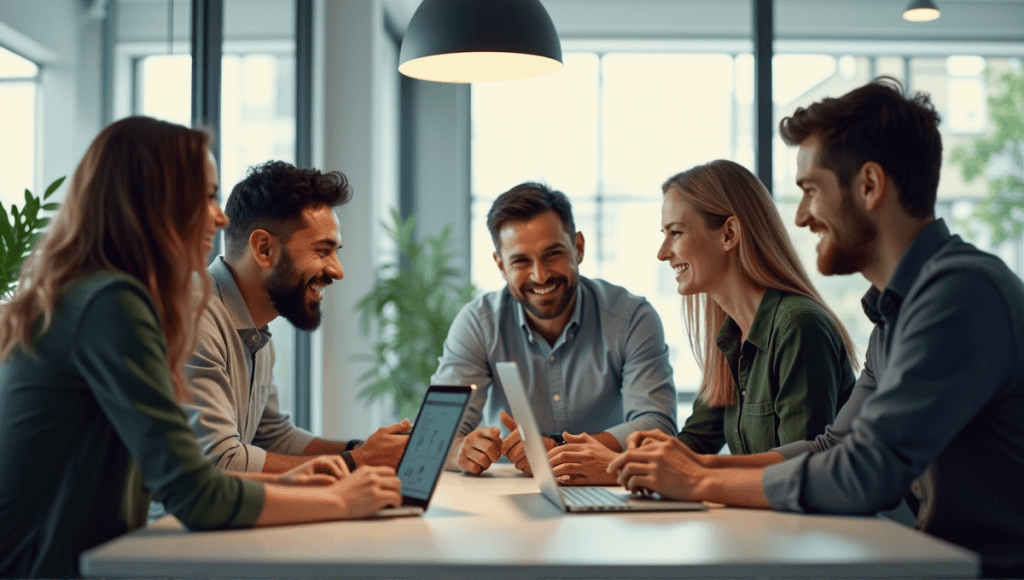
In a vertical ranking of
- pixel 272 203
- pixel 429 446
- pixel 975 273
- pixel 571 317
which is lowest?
pixel 429 446

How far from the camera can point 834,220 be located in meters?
1.62

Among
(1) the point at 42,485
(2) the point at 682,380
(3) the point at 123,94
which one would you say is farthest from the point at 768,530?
(2) the point at 682,380

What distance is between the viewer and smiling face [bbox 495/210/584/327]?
8.99ft

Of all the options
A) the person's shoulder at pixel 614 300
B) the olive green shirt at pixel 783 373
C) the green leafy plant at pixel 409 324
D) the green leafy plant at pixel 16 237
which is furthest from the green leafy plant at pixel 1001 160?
the green leafy plant at pixel 16 237

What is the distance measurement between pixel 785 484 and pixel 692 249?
0.88 m

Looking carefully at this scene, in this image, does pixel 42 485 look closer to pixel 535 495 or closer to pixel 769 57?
pixel 535 495

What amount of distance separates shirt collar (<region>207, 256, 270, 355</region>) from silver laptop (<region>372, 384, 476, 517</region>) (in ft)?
2.44

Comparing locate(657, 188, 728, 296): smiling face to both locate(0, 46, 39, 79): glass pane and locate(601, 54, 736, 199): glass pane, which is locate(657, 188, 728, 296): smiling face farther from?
locate(601, 54, 736, 199): glass pane

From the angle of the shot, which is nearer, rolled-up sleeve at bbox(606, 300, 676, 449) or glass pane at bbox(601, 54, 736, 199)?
rolled-up sleeve at bbox(606, 300, 676, 449)

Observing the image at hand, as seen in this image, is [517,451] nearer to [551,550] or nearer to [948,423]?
[551,550]

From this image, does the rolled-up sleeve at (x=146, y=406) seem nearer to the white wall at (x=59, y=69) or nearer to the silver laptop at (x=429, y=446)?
the silver laptop at (x=429, y=446)

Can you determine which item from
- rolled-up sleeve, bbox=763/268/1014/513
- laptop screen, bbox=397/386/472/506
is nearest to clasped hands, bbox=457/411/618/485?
laptop screen, bbox=397/386/472/506

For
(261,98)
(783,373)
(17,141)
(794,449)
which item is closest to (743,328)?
(783,373)

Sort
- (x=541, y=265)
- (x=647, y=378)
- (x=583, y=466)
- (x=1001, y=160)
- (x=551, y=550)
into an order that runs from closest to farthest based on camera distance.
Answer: (x=551, y=550) < (x=583, y=466) < (x=647, y=378) < (x=541, y=265) < (x=1001, y=160)
